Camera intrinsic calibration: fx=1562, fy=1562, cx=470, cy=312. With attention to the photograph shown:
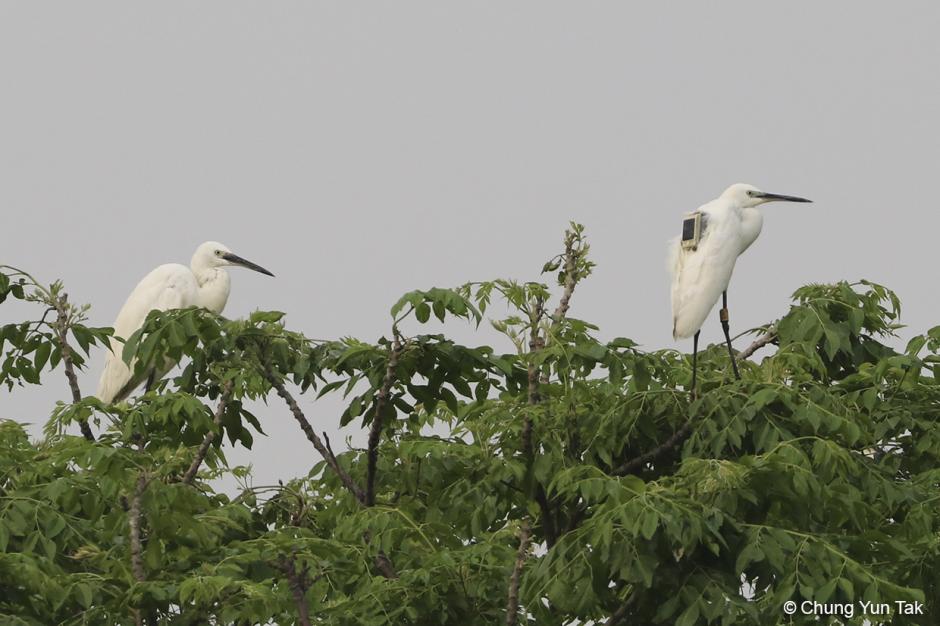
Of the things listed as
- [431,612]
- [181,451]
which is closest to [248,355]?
[181,451]

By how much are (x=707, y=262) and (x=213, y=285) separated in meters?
5.54

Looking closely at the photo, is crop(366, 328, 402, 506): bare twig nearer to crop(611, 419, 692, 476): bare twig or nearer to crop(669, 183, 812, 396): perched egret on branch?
crop(611, 419, 692, 476): bare twig

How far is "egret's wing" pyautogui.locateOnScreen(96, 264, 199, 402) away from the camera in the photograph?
11.6 m

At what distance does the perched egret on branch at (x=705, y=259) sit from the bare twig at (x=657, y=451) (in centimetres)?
124

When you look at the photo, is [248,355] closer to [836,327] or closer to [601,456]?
[601,456]

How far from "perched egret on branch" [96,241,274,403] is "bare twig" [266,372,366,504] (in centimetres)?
473

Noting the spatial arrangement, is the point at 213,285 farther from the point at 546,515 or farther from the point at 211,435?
the point at 546,515

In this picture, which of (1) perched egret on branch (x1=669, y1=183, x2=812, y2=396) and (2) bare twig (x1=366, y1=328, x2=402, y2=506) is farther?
(1) perched egret on branch (x1=669, y1=183, x2=812, y2=396)

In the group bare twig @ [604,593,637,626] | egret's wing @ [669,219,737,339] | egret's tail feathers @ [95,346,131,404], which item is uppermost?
egret's tail feathers @ [95,346,131,404]

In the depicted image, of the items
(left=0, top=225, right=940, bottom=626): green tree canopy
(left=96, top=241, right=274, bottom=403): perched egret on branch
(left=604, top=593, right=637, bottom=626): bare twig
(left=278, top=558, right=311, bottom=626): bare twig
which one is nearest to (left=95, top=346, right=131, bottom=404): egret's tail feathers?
(left=96, top=241, right=274, bottom=403): perched egret on branch

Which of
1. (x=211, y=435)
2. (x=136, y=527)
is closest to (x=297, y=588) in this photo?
(x=136, y=527)

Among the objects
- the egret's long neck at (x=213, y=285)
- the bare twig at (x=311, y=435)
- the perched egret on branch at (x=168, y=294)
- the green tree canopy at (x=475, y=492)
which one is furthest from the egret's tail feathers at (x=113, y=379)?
the bare twig at (x=311, y=435)

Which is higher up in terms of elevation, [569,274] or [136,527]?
[569,274]

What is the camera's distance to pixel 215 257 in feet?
42.3
